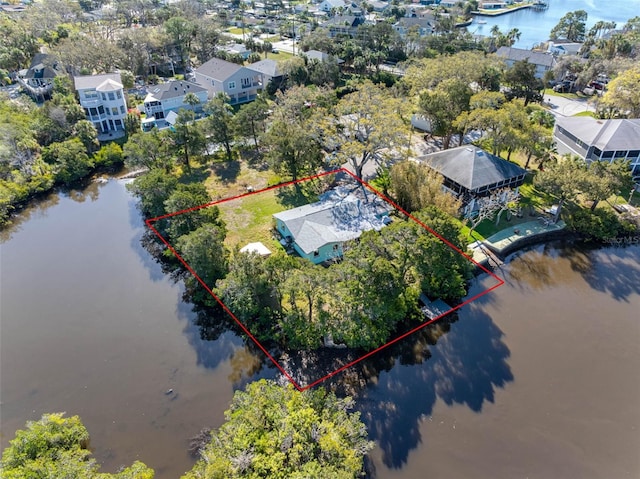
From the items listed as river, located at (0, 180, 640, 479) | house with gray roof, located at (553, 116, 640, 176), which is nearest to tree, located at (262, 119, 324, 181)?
river, located at (0, 180, 640, 479)

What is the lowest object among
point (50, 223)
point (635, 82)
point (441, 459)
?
point (50, 223)

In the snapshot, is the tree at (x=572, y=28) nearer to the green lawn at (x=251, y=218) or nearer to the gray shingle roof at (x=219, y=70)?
the gray shingle roof at (x=219, y=70)

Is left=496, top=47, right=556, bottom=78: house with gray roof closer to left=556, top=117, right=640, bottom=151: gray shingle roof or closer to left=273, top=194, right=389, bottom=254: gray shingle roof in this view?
left=556, top=117, right=640, bottom=151: gray shingle roof

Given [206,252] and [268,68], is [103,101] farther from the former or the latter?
[206,252]

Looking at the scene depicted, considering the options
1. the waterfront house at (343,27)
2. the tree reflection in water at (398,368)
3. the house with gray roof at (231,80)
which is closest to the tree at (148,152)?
the tree reflection in water at (398,368)

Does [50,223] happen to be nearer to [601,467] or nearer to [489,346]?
[489,346]

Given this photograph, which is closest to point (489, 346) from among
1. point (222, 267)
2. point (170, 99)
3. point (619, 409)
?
point (619, 409)

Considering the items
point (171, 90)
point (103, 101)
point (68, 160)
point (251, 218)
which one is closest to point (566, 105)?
point (251, 218)
